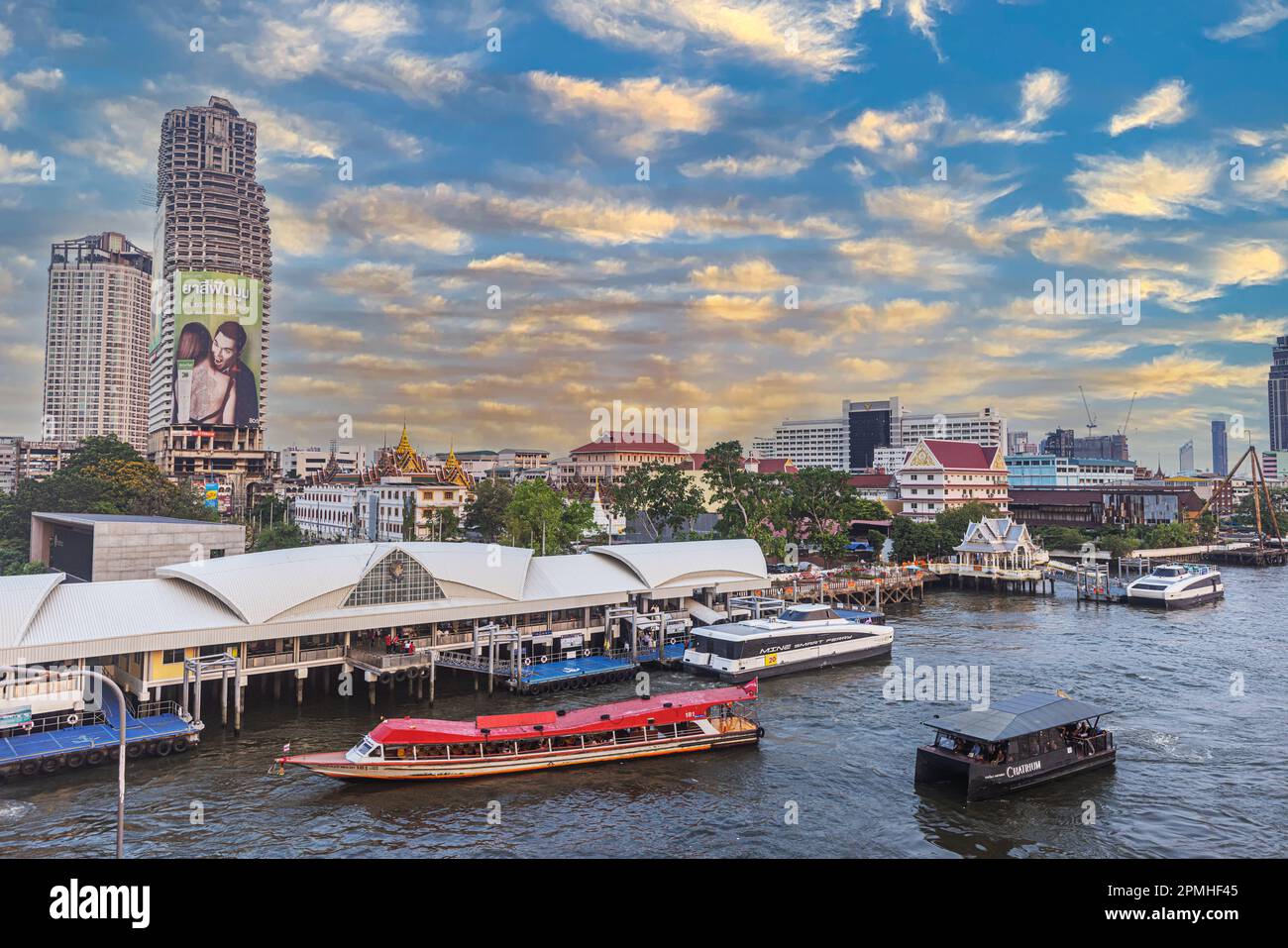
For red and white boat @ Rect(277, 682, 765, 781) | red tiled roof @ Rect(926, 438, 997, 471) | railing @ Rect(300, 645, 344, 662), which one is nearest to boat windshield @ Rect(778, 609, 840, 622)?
red and white boat @ Rect(277, 682, 765, 781)

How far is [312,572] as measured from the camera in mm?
45312

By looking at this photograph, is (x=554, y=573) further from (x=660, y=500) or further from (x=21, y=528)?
(x=21, y=528)

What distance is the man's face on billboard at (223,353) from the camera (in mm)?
179375

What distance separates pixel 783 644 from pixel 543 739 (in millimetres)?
22923

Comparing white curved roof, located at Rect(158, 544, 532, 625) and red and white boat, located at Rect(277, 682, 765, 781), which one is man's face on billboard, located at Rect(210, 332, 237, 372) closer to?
white curved roof, located at Rect(158, 544, 532, 625)

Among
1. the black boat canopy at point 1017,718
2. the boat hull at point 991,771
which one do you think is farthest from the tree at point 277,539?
the black boat canopy at point 1017,718

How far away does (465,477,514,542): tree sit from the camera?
105438 millimetres

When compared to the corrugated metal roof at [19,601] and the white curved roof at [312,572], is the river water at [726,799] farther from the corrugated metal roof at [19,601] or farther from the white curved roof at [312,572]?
the corrugated metal roof at [19,601]

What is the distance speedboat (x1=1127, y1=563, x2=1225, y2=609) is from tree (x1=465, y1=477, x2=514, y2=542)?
70.6m

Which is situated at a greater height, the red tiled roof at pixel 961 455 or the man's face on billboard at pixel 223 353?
the man's face on billboard at pixel 223 353

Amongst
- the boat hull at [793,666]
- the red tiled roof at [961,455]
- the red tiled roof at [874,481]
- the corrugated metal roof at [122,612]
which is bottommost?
the boat hull at [793,666]

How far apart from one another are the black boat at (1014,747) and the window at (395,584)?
1124 inches

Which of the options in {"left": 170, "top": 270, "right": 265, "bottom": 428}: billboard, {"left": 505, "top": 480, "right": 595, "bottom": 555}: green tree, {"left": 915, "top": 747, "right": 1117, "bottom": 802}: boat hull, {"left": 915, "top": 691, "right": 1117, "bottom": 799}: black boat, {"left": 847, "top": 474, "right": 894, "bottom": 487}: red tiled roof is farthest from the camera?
{"left": 170, "top": 270, "right": 265, "bottom": 428}: billboard

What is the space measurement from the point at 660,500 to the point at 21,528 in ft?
255
